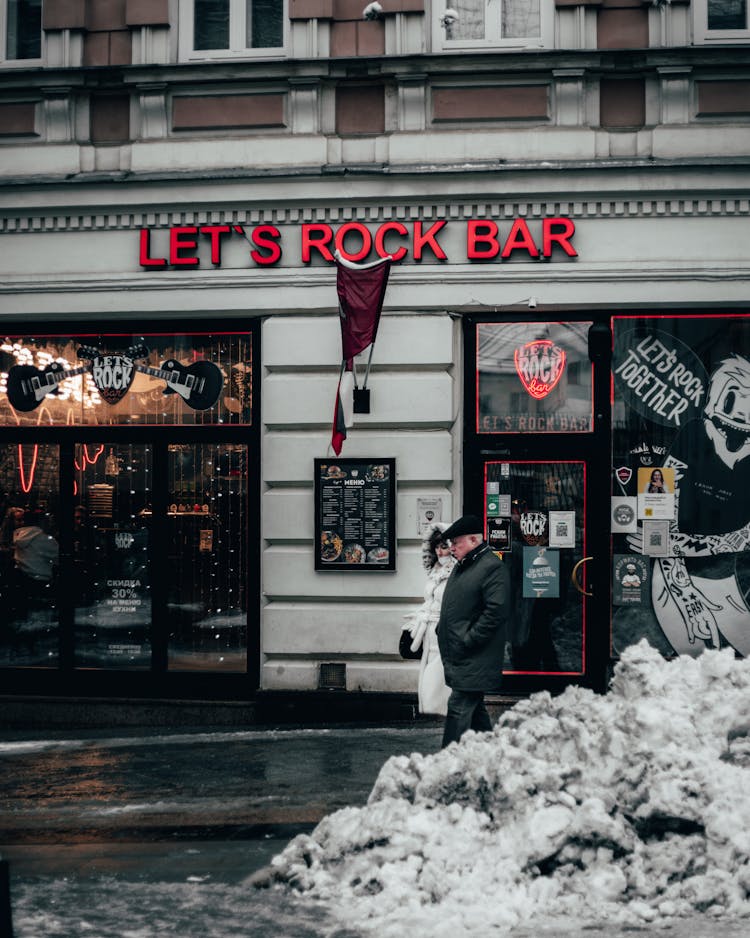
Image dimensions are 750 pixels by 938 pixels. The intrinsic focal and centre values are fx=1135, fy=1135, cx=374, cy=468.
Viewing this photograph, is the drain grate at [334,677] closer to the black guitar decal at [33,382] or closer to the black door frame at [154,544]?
the black door frame at [154,544]

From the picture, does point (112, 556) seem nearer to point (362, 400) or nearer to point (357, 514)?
point (357, 514)

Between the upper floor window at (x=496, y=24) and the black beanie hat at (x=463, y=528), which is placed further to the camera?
the upper floor window at (x=496, y=24)

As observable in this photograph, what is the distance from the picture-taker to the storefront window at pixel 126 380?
391 inches

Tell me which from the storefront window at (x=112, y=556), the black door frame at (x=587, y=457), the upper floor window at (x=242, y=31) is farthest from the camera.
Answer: the storefront window at (x=112, y=556)

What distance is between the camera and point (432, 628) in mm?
7852

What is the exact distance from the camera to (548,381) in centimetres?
967

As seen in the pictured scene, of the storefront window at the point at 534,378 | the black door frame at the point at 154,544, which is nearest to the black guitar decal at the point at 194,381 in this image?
the black door frame at the point at 154,544

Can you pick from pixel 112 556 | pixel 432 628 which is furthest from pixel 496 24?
pixel 112 556

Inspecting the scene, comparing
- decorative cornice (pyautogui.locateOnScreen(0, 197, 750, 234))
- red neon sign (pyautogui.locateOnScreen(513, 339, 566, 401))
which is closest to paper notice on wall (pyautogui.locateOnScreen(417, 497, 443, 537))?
red neon sign (pyautogui.locateOnScreen(513, 339, 566, 401))

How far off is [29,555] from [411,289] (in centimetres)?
419

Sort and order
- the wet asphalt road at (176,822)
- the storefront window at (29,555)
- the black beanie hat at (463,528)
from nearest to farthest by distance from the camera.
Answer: the wet asphalt road at (176,822) → the black beanie hat at (463,528) → the storefront window at (29,555)

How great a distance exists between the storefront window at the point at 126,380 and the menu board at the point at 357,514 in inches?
40.6

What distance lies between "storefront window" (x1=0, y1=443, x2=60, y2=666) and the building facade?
108 centimetres

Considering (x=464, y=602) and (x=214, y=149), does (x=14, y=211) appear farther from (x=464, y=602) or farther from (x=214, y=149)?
(x=464, y=602)
